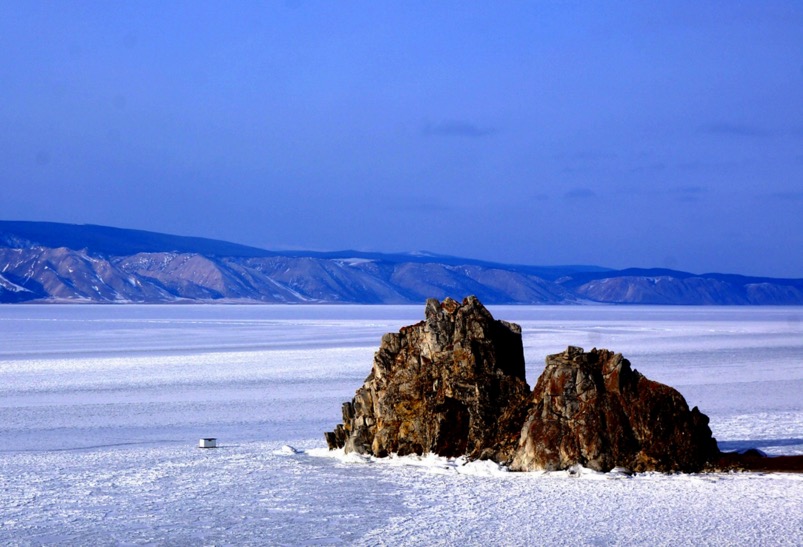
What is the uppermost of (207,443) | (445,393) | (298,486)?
(445,393)

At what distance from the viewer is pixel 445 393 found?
11.2 metres

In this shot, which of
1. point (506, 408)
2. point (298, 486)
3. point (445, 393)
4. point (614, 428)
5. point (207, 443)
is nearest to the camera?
point (298, 486)

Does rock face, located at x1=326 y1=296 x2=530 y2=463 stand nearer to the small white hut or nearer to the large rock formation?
the large rock formation

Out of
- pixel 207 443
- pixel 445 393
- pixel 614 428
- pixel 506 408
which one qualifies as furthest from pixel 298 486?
pixel 614 428

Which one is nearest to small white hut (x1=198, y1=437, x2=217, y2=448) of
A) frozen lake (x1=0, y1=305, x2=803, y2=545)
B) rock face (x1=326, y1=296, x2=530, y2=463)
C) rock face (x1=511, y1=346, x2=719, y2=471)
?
frozen lake (x1=0, y1=305, x2=803, y2=545)

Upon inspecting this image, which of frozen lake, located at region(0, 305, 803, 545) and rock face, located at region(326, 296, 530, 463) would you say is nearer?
frozen lake, located at region(0, 305, 803, 545)

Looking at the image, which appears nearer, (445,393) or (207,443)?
(445,393)

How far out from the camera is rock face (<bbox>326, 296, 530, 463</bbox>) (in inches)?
431

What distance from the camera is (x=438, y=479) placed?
9930mm

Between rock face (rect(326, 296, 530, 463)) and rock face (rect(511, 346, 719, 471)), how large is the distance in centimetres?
48

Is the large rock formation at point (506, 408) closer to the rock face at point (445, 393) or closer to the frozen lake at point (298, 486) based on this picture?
the rock face at point (445, 393)

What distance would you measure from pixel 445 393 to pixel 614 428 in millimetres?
1954

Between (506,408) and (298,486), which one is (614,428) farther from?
(298,486)

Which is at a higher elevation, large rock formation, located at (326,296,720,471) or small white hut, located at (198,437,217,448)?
large rock formation, located at (326,296,720,471)
